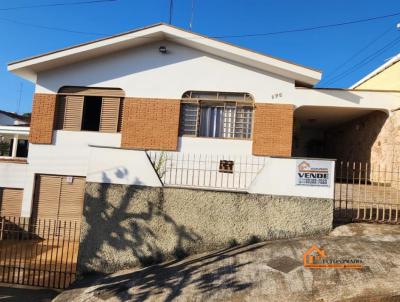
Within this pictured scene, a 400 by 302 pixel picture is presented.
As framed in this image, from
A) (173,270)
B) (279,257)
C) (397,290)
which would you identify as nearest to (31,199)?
(173,270)

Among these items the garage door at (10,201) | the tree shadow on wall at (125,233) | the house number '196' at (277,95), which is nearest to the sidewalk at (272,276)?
the tree shadow on wall at (125,233)

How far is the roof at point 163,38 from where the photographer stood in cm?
971

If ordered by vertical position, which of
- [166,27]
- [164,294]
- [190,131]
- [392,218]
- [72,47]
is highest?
[166,27]

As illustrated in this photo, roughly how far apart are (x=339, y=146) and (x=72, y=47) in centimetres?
1275

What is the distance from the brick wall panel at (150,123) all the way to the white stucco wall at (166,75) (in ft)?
1.06

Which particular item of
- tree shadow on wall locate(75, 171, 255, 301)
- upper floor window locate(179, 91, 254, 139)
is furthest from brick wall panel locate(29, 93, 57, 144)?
tree shadow on wall locate(75, 171, 255, 301)

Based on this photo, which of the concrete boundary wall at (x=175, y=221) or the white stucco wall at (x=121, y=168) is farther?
the white stucco wall at (x=121, y=168)

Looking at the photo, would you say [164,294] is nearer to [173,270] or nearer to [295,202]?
[173,270]

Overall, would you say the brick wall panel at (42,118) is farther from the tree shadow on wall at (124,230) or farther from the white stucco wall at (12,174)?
the tree shadow on wall at (124,230)

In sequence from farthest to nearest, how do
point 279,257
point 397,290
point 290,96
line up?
point 290,96, point 279,257, point 397,290

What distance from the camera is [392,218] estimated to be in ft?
24.8

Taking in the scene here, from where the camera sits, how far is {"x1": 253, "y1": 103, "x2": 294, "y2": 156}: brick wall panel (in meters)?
9.98

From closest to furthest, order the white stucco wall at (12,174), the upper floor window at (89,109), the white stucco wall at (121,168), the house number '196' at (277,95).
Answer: the white stucco wall at (121,168) < the house number '196' at (277,95) < the upper floor window at (89,109) < the white stucco wall at (12,174)

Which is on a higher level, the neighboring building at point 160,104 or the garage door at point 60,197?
the neighboring building at point 160,104
